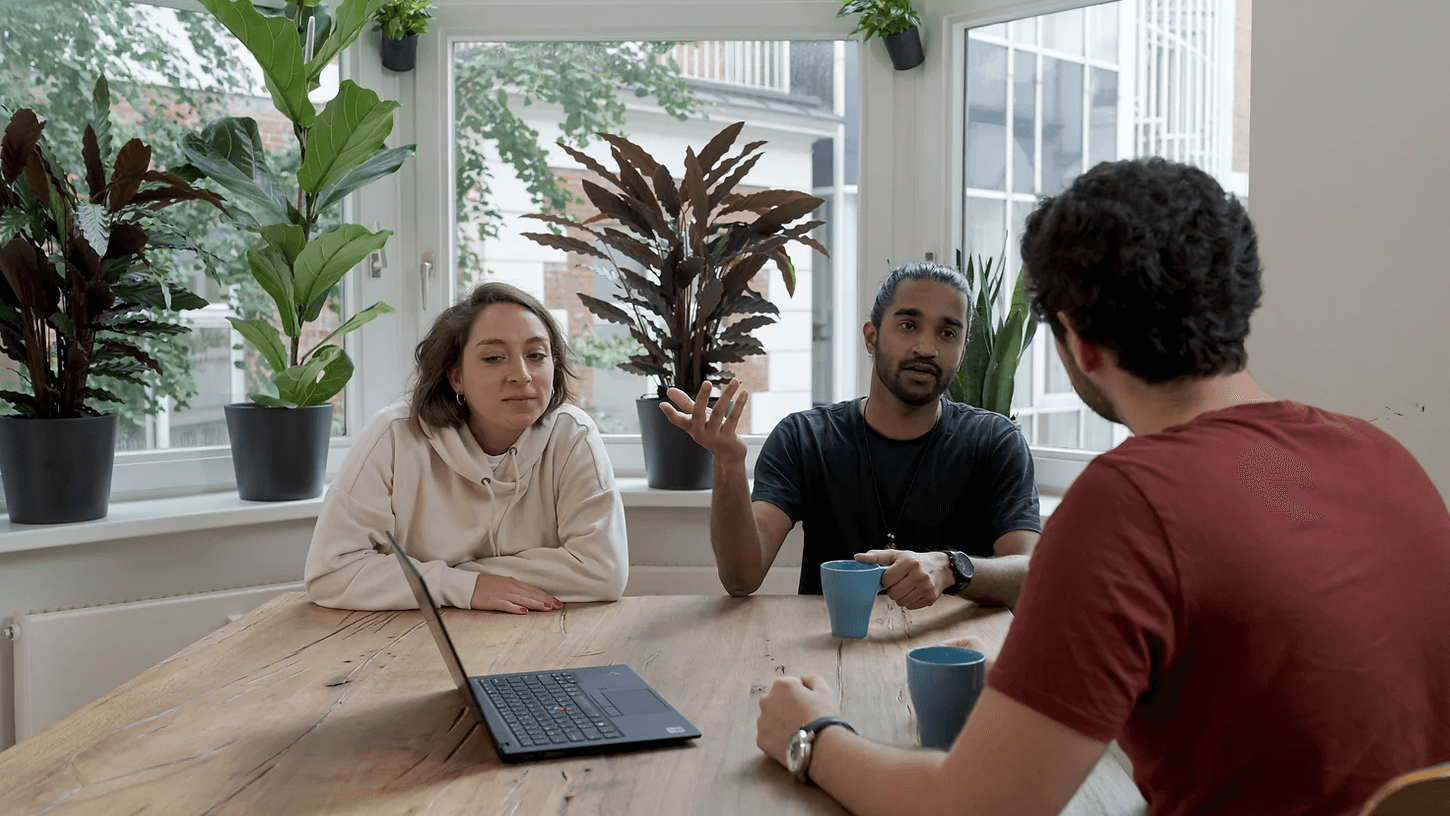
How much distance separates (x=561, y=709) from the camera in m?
1.25

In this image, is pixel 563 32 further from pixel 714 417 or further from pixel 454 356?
pixel 714 417

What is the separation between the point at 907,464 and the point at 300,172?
1.60 metres

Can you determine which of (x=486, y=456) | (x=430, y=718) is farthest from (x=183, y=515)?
(x=430, y=718)

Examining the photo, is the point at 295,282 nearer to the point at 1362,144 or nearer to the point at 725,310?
the point at 725,310

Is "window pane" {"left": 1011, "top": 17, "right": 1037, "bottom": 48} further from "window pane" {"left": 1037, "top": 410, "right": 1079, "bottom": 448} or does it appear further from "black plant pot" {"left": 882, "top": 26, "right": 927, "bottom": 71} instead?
"window pane" {"left": 1037, "top": 410, "right": 1079, "bottom": 448}

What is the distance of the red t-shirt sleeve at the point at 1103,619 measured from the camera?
2.60ft

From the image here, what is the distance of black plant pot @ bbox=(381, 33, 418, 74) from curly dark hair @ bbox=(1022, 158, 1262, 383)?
8.39 feet

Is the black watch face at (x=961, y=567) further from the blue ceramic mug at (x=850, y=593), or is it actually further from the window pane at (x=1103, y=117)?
the window pane at (x=1103, y=117)

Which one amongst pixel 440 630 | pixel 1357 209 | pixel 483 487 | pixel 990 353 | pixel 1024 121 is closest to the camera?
pixel 440 630

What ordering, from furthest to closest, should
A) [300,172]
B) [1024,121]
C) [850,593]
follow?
[1024,121] → [300,172] → [850,593]

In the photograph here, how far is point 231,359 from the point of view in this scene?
2986mm

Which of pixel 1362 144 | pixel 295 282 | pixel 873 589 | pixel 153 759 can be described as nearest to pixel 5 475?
pixel 295 282

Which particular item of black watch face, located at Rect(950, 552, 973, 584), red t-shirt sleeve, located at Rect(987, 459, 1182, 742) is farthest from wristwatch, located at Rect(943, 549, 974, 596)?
red t-shirt sleeve, located at Rect(987, 459, 1182, 742)

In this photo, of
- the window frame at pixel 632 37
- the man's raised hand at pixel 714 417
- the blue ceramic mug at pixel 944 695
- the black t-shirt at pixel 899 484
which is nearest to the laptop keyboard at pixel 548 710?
the blue ceramic mug at pixel 944 695
